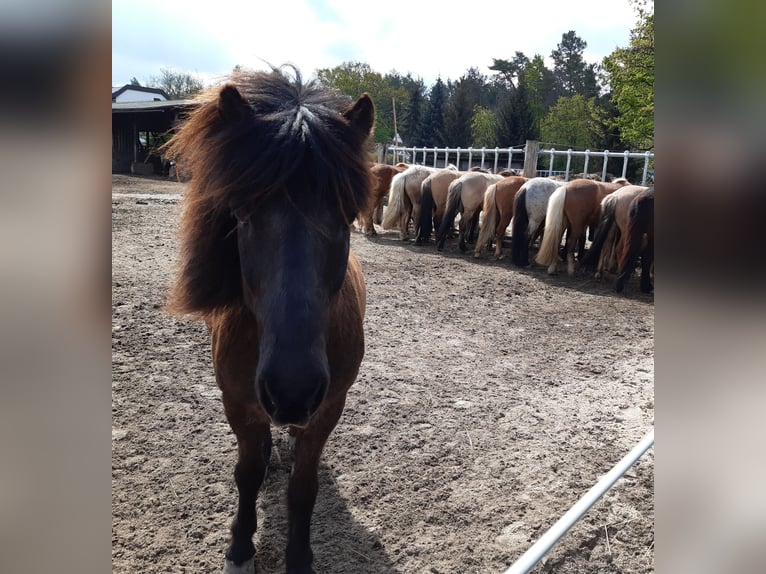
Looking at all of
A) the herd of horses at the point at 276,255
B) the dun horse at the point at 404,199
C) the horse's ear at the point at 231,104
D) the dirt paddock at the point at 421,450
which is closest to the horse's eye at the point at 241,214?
the herd of horses at the point at 276,255

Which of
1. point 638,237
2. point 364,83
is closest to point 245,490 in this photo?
point 638,237

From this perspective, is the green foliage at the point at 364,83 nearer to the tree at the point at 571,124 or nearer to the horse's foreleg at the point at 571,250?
the tree at the point at 571,124

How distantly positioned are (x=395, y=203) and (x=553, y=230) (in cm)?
471

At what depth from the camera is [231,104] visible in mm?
1581

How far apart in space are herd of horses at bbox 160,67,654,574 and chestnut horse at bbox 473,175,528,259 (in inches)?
316

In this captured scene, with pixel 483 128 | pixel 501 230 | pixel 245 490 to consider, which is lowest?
pixel 245 490

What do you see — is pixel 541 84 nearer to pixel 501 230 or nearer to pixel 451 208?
pixel 451 208

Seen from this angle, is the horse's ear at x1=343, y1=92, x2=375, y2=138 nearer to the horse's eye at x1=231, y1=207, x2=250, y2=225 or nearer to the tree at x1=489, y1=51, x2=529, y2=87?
the horse's eye at x1=231, y1=207, x2=250, y2=225

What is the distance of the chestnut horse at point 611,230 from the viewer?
26.9 ft

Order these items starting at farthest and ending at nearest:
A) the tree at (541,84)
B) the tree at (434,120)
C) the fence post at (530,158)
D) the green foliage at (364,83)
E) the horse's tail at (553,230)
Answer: the tree at (541,84) < the tree at (434,120) < the green foliage at (364,83) < the fence post at (530,158) < the horse's tail at (553,230)

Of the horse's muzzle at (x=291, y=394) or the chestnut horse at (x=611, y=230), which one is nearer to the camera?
the horse's muzzle at (x=291, y=394)

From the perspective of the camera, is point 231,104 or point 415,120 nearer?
point 231,104

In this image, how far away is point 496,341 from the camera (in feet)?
17.7

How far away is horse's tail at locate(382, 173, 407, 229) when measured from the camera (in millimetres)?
12484
